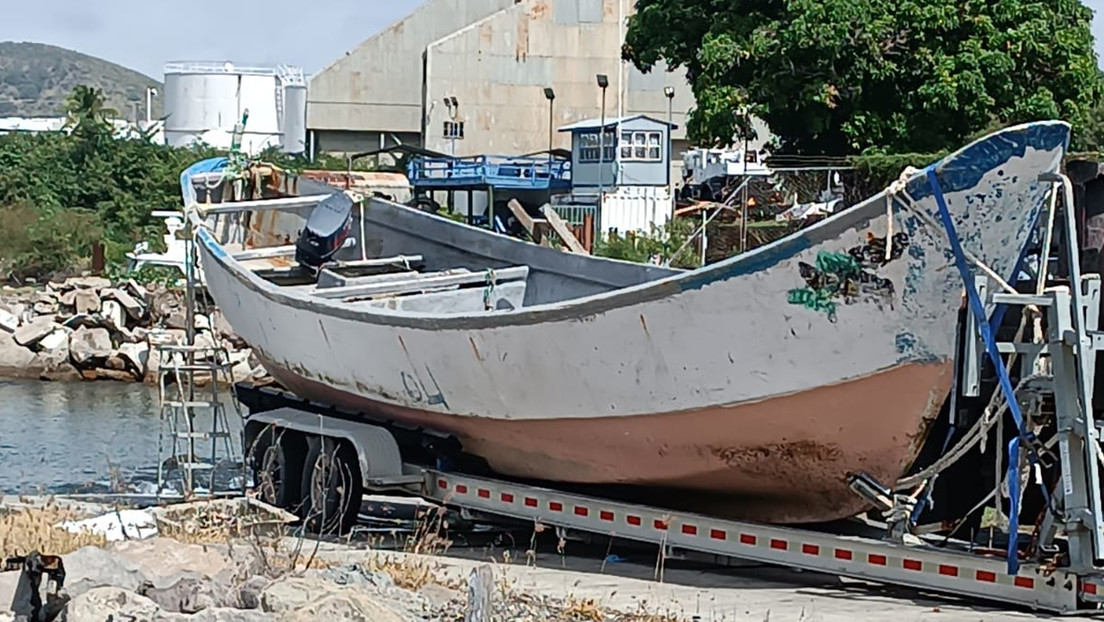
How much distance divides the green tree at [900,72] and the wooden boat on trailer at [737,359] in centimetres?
2138

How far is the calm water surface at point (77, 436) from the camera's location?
708 inches

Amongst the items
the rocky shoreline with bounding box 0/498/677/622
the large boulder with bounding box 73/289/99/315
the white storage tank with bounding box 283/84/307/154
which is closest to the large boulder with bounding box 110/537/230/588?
the rocky shoreline with bounding box 0/498/677/622

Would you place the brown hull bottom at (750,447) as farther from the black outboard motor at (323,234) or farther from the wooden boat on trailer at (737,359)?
the black outboard motor at (323,234)

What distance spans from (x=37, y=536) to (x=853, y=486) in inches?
194

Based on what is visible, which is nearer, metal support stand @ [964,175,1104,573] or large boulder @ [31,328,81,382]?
metal support stand @ [964,175,1104,573]

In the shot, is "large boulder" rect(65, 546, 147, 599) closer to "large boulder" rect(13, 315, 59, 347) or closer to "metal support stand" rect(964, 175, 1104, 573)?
"metal support stand" rect(964, 175, 1104, 573)

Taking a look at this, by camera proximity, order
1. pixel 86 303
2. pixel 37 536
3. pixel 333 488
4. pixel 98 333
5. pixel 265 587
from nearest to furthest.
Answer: pixel 265 587, pixel 37 536, pixel 333 488, pixel 98 333, pixel 86 303

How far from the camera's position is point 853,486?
9477mm

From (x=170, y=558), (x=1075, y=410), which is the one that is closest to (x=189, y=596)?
(x=170, y=558)

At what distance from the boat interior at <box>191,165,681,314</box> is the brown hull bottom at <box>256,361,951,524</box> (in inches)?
81.2

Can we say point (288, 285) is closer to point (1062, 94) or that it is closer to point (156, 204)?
point (1062, 94)

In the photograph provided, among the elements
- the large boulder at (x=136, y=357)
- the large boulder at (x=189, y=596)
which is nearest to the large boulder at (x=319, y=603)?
the large boulder at (x=189, y=596)

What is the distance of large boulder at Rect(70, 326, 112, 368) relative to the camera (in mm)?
32375

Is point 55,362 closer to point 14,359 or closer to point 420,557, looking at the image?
point 14,359
